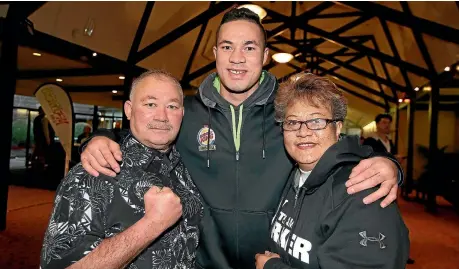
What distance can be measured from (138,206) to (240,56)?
3.05 ft

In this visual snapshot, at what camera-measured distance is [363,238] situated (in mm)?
1114

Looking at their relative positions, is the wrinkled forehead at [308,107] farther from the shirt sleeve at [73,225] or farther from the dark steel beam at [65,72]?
the dark steel beam at [65,72]

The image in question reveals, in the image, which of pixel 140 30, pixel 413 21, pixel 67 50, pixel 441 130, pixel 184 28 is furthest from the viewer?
pixel 441 130

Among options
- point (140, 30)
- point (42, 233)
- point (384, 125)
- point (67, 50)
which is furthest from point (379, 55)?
point (42, 233)

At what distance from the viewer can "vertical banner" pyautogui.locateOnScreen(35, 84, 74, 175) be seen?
4.74 m

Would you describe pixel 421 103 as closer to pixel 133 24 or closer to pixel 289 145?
pixel 133 24

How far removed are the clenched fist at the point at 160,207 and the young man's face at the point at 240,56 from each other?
2.35ft

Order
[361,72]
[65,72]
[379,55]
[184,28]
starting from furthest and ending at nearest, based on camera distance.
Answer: [361,72] < [379,55] < [65,72] < [184,28]

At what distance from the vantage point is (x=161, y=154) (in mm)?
1633

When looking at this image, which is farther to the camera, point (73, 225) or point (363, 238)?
point (73, 225)

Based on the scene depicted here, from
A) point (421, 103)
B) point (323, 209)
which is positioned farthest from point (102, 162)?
point (421, 103)

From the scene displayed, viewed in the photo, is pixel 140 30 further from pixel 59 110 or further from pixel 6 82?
pixel 59 110

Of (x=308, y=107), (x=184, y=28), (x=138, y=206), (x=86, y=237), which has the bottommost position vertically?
(x=86, y=237)

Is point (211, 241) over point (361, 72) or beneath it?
beneath
